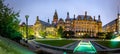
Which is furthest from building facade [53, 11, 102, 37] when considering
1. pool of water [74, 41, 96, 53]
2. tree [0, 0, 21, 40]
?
tree [0, 0, 21, 40]

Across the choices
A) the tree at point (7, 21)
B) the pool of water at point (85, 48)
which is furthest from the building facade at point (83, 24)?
the tree at point (7, 21)

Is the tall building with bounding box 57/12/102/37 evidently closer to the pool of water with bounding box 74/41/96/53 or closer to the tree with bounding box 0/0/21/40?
the pool of water with bounding box 74/41/96/53

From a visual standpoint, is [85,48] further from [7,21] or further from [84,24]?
[84,24]

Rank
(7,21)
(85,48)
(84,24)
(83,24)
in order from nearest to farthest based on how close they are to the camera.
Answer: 1. (7,21)
2. (85,48)
3. (84,24)
4. (83,24)

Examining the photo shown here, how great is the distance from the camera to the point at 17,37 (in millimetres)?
Result: 11969

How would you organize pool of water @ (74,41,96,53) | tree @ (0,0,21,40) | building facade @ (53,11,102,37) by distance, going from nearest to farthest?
tree @ (0,0,21,40) → pool of water @ (74,41,96,53) → building facade @ (53,11,102,37)

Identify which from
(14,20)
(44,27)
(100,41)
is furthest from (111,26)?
(14,20)

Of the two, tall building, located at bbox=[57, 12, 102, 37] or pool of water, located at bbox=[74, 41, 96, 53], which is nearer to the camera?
pool of water, located at bbox=[74, 41, 96, 53]

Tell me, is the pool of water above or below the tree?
below

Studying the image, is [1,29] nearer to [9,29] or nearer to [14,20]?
[9,29]

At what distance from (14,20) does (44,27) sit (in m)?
27.3

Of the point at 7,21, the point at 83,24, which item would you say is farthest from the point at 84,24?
the point at 7,21

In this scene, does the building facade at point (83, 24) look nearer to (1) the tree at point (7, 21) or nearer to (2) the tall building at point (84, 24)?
(2) the tall building at point (84, 24)

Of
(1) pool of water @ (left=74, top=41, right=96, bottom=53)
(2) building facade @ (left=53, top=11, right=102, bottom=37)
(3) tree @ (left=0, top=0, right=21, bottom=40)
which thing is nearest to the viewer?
(3) tree @ (left=0, top=0, right=21, bottom=40)
